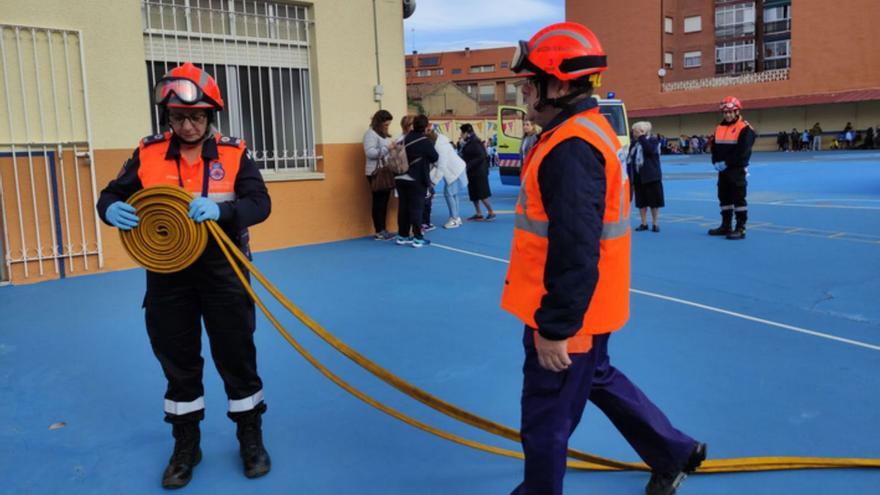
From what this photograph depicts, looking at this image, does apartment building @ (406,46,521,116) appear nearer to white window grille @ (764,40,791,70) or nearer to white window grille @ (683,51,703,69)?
white window grille @ (683,51,703,69)

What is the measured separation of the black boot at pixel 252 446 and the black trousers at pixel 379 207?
6771 millimetres

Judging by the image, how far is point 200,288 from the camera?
3137mm

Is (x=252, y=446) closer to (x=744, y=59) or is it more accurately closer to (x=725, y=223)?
(x=725, y=223)

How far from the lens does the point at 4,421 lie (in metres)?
3.83

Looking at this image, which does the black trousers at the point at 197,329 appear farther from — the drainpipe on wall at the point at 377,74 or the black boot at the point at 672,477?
the drainpipe on wall at the point at 377,74

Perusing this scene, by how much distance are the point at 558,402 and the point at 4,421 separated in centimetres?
321

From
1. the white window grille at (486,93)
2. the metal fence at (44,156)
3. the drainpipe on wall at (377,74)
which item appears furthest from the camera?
the white window grille at (486,93)

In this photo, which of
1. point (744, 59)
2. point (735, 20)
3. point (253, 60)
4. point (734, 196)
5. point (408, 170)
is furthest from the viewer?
point (744, 59)

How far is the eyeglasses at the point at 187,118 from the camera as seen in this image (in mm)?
3047

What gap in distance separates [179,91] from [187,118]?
0.46 ft

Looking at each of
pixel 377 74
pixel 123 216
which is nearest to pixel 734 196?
pixel 377 74

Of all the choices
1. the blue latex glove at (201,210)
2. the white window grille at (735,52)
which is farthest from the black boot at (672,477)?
the white window grille at (735,52)

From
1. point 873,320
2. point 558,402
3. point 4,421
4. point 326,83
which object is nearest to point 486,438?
point 558,402

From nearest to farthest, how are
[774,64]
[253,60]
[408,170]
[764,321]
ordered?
[764,321], [253,60], [408,170], [774,64]
